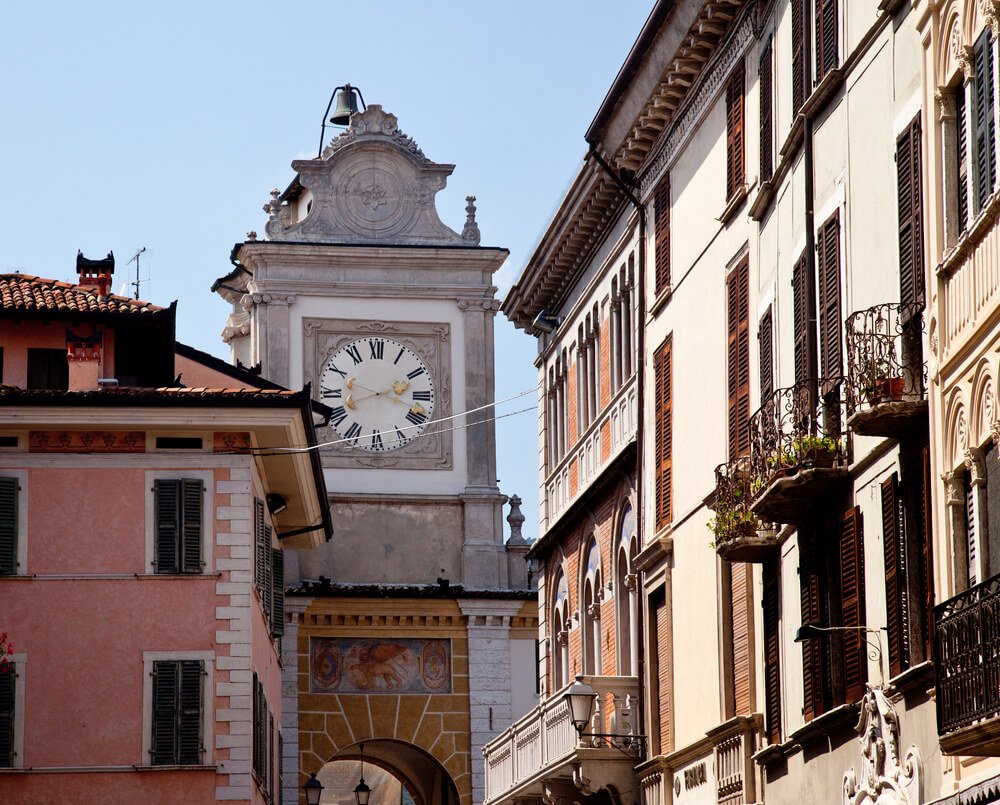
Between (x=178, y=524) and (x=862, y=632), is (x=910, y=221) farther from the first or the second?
(x=178, y=524)

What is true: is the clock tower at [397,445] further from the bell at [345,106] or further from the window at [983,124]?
the window at [983,124]

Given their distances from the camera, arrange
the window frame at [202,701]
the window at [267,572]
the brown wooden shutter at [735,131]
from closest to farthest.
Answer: the brown wooden shutter at [735,131], the window frame at [202,701], the window at [267,572]

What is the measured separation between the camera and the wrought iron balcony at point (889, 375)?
1741 centimetres

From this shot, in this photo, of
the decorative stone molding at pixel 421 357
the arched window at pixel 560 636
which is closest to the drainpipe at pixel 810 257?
the arched window at pixel 560 636

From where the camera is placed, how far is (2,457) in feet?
109

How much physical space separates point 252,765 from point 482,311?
22714 mm

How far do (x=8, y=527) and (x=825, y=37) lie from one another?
631 inches

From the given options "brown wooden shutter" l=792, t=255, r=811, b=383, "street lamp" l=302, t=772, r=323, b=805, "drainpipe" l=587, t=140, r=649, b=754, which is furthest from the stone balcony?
"street lamp" l=302, t=772, r=323, b=805

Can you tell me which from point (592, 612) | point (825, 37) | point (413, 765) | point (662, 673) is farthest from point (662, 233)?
Result: point (413, 765)

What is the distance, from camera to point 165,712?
106 ft

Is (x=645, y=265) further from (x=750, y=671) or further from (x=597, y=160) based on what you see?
(x=750, y=671)

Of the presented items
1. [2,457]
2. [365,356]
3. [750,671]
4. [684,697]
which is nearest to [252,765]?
[2,457]

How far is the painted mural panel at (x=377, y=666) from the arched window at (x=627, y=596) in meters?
20.3

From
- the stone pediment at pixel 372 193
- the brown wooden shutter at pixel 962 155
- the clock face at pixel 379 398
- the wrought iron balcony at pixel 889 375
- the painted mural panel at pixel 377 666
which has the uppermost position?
the stone pediment at pixel 372 193
